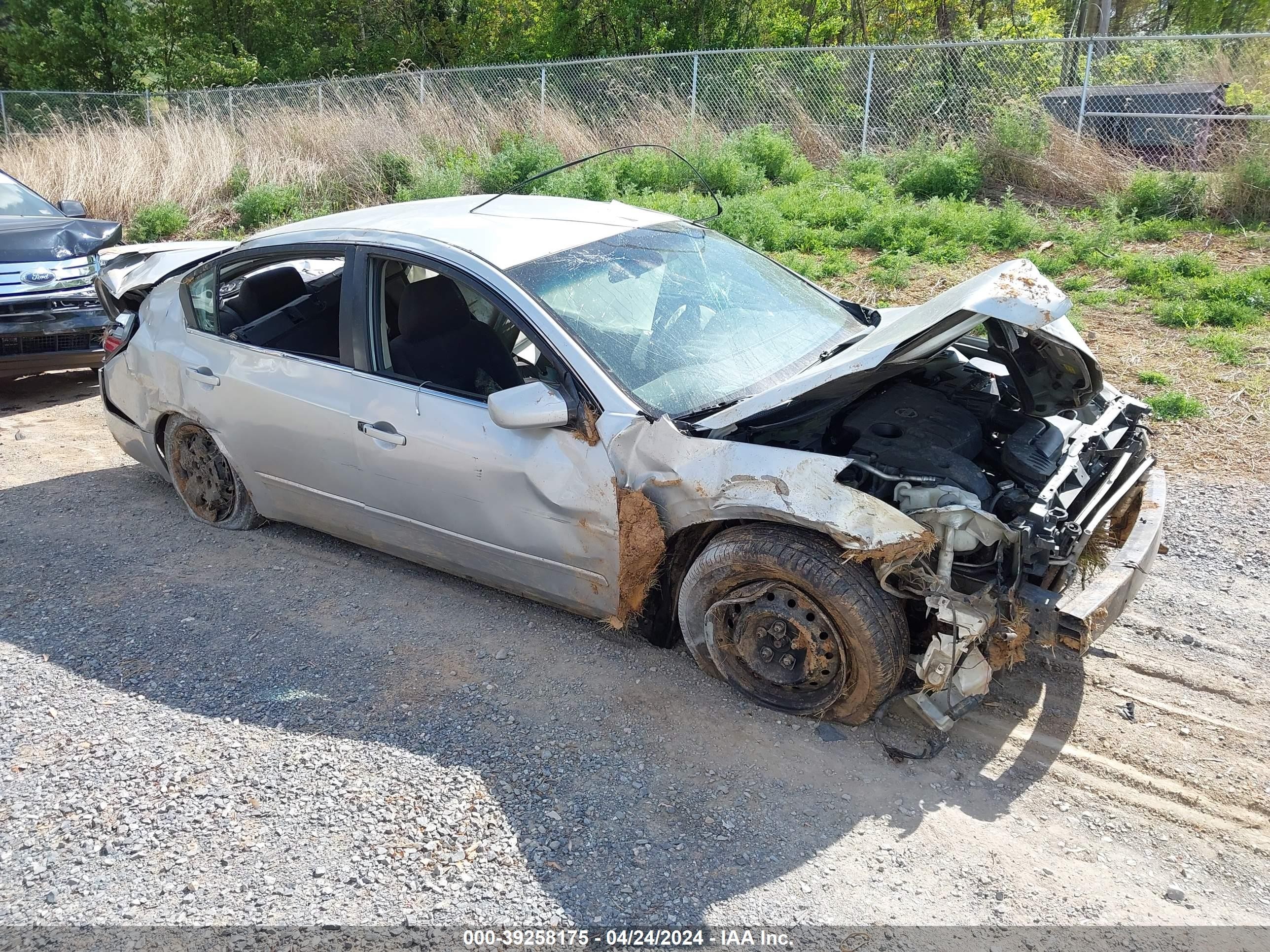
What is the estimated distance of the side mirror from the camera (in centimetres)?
377

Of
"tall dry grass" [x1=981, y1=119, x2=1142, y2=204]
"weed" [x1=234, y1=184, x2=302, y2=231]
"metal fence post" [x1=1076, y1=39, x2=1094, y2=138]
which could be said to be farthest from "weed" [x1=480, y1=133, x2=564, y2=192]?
"metal fence post" [x1=1076, y1=39, x2=1094, y2=138]

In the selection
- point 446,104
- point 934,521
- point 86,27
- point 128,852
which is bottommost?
point 128,852

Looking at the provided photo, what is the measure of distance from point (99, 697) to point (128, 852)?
3.30 ft

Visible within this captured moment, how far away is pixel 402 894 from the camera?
3.01 metres

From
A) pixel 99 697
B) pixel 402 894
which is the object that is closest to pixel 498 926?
pixel 402 894

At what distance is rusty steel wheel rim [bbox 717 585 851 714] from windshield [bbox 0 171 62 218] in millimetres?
7928

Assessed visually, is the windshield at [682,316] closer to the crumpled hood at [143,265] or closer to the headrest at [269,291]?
the headrest at [269,291]

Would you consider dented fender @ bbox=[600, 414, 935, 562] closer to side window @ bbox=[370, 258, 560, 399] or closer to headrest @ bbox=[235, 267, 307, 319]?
side window @ bbox=[370, 258, 560, 399]

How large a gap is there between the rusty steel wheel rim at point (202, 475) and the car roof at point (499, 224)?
1.08 meters

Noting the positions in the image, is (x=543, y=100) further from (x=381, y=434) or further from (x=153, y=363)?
(x=381, y=434)

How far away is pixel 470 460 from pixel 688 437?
0.95 metres

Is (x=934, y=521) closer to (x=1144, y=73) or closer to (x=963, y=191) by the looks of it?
(x=963, y=191)

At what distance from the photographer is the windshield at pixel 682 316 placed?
4016mm

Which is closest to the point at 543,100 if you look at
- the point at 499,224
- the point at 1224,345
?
the point at 1224,345
